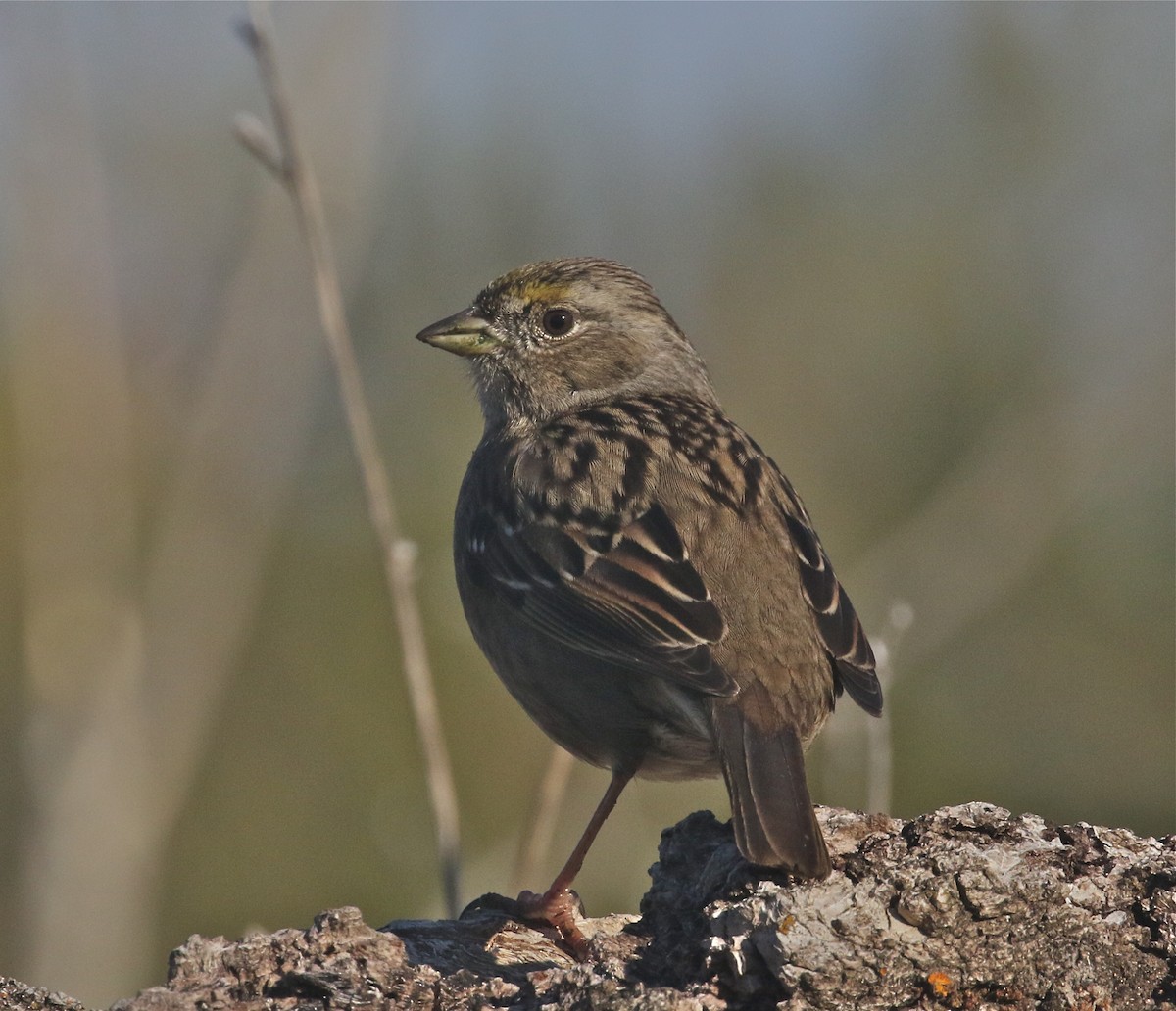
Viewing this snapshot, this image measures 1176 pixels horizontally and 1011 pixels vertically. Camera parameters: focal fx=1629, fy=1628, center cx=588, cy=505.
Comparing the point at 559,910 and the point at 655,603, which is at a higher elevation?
the point at 655,603

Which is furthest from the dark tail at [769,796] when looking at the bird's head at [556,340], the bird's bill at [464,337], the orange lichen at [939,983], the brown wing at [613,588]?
the bird's bill at [464,337]

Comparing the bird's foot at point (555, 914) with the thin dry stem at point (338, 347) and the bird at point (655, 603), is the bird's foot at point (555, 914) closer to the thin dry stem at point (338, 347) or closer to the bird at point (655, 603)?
the bird at point (655, 603)

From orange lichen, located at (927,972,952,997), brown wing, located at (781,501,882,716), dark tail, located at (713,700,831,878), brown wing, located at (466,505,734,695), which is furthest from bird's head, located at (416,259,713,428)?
orange lichen, located at (927,972,952,997)

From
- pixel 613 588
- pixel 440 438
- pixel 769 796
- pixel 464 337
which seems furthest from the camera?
pixel 440 438

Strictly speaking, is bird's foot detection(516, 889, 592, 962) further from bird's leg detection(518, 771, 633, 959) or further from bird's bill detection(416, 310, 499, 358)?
bird's bill detection(416, 310, 499, 358)

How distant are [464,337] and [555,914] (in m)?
2.25

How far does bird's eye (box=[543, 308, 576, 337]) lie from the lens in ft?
17.7

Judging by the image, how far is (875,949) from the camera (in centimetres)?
261

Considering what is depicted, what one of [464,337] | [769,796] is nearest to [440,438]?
[464,337]

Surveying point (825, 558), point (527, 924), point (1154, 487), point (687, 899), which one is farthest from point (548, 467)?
point (1154, 487)

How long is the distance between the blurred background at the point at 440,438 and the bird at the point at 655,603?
2.33 ft

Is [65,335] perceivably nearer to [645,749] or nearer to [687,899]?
[645,749]

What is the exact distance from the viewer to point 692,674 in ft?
12.2

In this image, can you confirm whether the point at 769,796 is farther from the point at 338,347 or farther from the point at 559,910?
the point at 338,347
